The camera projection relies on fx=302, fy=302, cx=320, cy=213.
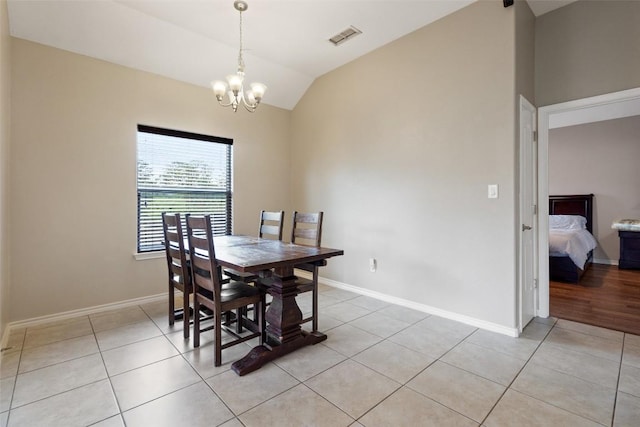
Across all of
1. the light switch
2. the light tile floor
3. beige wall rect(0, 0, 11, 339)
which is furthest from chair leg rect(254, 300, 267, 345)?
the light switch

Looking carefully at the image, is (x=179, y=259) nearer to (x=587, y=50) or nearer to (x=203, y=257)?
(x=203, y=257)

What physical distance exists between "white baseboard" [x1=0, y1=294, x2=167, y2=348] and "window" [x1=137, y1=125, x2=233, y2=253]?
22.0 inches

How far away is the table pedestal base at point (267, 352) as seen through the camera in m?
2.01

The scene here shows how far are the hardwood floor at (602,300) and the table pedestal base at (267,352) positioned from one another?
2.50 meters

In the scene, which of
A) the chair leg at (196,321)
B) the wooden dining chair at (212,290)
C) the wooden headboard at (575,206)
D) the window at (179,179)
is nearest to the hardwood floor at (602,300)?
the wooden headboard at (575,206)

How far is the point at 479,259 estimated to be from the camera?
273cm

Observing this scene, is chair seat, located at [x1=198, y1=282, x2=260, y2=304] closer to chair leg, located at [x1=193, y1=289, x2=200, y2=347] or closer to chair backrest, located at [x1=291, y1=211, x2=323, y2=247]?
chair leg, located at [x1=193, y1=289, x2=200, y2=347]

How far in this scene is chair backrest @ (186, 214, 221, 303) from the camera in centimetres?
202

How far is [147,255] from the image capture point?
3420mm

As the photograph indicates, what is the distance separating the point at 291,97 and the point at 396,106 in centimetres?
184

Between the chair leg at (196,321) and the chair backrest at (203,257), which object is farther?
the chair leg at (196,321)

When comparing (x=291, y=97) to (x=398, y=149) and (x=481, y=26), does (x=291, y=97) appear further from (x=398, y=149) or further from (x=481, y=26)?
(x=481, y=26)

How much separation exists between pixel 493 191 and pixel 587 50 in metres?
1.48

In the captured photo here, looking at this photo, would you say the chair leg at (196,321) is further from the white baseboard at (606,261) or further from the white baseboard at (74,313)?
the white baseboard at (606,261)
